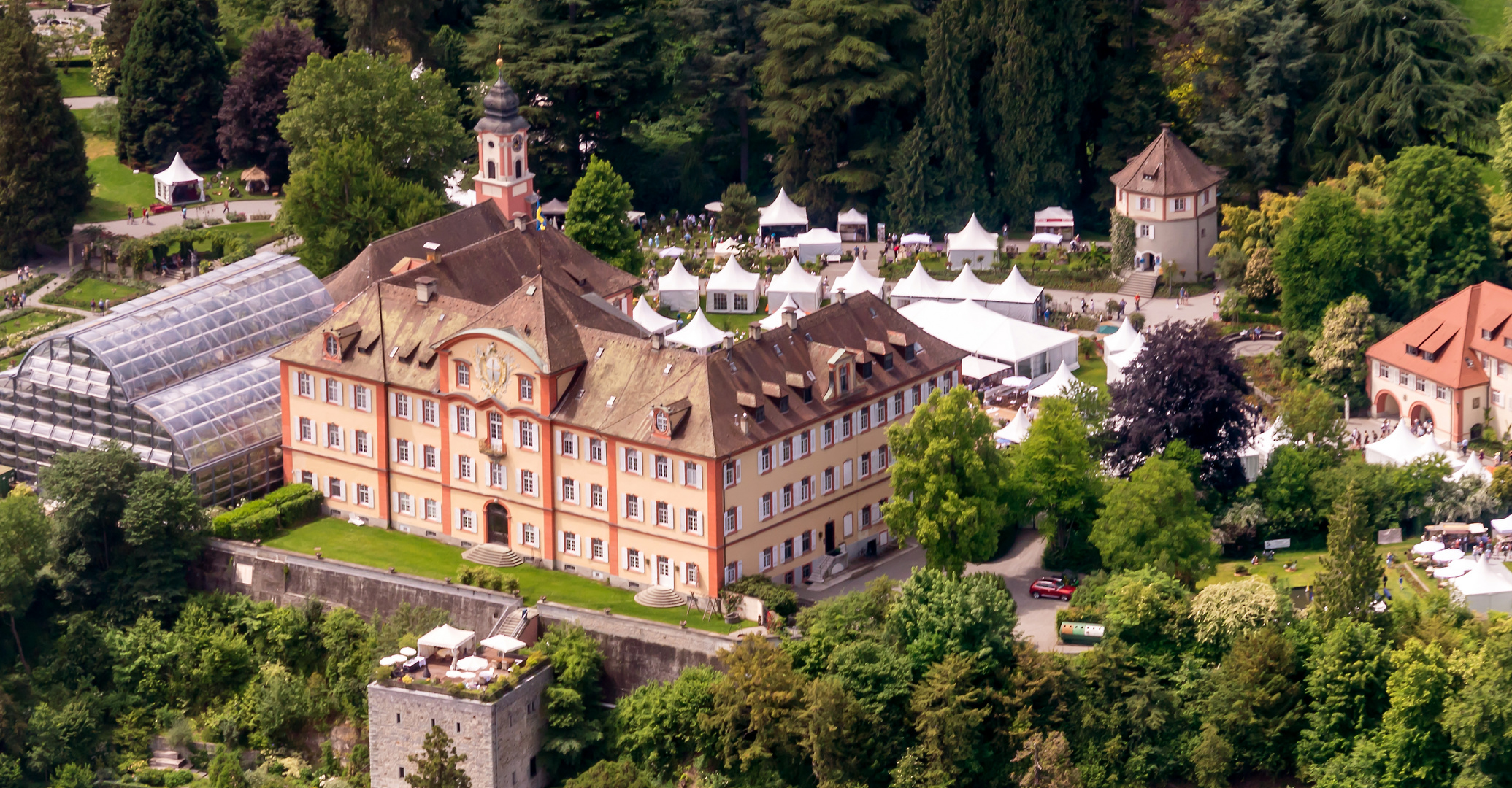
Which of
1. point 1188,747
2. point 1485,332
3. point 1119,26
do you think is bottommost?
point 1188,747

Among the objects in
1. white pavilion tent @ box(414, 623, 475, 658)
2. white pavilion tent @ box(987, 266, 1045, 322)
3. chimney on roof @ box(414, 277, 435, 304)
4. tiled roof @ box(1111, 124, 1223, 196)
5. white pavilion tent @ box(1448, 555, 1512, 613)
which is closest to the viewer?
white pavilion tent @ box(414, 623, 475, 658)

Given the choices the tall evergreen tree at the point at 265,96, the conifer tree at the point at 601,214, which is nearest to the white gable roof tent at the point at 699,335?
the conifer tree at the point at 601,214

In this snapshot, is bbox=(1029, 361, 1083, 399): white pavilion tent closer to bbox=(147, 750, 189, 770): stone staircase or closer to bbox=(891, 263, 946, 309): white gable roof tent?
bbox=(891, 263, 946, 309): white gable roof tent

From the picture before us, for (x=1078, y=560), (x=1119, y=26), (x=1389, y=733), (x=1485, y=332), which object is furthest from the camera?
(x=1119, y=26)

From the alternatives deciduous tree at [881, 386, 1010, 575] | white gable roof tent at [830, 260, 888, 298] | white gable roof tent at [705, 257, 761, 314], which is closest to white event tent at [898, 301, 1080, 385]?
white gable roof tent at [830, 260, 888, 298]

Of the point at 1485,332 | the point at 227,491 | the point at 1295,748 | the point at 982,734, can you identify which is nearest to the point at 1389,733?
the point at 1295,748

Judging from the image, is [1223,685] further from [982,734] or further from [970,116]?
[970,116]

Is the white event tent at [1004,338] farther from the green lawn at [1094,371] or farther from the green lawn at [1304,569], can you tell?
the green lawn at [1304,569]
